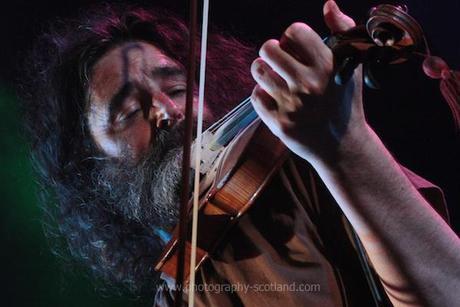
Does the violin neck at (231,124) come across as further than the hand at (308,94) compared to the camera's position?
Yes

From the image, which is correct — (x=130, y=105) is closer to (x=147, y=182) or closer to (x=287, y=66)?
(x=147, y=182)

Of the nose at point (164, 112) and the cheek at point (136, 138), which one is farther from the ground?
the nose at point (164, 112)

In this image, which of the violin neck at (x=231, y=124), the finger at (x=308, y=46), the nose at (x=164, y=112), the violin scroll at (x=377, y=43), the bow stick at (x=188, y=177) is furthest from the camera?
the nose at (x=164, y=112)

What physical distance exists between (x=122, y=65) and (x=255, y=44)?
0.33m

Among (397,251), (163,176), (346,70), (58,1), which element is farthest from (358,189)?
(58,1)

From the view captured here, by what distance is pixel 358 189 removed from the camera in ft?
3.39

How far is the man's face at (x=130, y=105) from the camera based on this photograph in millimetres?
1393

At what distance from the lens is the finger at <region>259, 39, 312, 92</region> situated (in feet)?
3.18

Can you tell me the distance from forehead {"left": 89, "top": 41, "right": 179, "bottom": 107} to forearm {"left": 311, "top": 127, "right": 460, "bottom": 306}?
557 millimetres

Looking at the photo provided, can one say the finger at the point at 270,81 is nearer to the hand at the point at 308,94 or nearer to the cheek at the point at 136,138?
the hand at the point at 308,94

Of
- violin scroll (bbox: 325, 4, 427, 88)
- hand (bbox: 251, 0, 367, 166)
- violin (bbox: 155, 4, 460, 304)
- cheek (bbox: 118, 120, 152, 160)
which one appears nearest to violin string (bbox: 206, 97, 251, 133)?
violin (bbox: 155, 4, 460, 304)

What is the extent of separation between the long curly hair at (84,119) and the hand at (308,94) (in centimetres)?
40

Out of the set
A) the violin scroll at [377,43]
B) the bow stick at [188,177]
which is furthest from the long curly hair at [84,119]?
the violin scroll at [377,43]

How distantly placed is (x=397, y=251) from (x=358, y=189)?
12 centimetres
